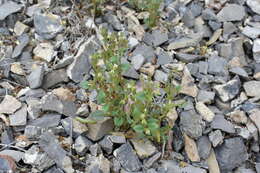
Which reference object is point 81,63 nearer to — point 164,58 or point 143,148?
point 164,58

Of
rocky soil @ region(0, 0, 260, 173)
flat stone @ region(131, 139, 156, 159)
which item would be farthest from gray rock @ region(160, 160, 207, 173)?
flat stone @ region(131, 139, 156, 159)

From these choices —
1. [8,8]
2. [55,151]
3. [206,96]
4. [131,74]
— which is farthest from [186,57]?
[8,8]

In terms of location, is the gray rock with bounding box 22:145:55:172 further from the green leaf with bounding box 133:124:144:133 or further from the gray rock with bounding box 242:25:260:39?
the gray rock with bounding box 242:25:260:39

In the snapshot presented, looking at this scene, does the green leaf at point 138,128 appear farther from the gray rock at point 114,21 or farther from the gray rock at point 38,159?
the gray rock at point 114,21

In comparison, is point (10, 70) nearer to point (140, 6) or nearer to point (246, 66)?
point (140, 6)

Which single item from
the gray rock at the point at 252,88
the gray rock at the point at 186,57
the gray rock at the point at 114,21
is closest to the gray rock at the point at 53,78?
the gray rock at the point at 114,21

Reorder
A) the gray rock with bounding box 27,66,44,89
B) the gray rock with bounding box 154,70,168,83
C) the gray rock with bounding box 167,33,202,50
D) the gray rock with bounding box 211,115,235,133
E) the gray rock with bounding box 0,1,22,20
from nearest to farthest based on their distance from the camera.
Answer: the gray rock with bounding box 211,115,235,133 < the gray rock with bounding box 27,66,44,89 < the gray rock with bounding box 154,70,168,83 < the gray rock with bounding box 167,33,202,50 < the gray rock with bounding box 0,1,22,20
